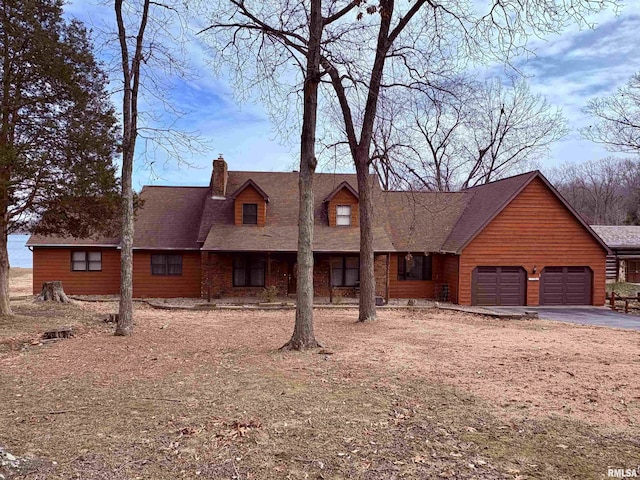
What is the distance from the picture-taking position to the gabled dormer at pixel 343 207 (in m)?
22.5

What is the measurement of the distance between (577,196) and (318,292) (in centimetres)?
5034

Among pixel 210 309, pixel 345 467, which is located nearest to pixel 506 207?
pixel 210 309

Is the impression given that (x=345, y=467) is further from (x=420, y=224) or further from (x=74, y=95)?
(x=420, y=224)

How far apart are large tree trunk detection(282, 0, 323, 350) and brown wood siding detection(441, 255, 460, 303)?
13.1 metres

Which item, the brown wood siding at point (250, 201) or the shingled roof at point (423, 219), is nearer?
the brown wood siding at point (250, 201)

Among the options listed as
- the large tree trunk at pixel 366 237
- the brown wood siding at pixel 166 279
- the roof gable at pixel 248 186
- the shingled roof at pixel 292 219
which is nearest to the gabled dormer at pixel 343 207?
the shingled roof at pixel 292 219

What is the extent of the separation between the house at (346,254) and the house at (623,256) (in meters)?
7.72

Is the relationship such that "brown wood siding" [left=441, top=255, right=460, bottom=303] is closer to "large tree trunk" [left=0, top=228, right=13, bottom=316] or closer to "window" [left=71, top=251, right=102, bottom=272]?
"window" [left=71, top=251, right=102, bottom=272]

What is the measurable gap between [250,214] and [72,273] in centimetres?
893

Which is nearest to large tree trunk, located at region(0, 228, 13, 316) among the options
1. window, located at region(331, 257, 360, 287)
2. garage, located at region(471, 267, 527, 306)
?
window, located at region(331, 257, 360, 287)

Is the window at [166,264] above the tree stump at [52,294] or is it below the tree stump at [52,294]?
above

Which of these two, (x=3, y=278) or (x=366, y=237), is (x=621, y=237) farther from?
(x=3, y=278)

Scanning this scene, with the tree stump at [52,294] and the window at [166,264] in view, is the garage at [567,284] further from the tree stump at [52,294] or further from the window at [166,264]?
the tree stump at [52,294]

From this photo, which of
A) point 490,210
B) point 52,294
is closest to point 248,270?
point 52,294
